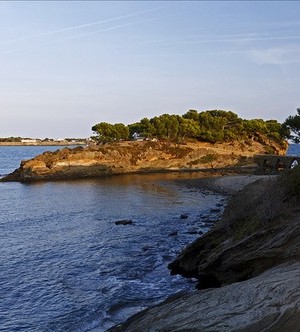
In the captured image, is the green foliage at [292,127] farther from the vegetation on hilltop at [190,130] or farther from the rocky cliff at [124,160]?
the vegetation on hilltop at [190,130]

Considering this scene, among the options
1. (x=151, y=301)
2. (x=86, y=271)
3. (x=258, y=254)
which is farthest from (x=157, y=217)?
(x=258, y=254)

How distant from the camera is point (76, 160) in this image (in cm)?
9331

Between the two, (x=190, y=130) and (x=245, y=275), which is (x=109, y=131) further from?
(x=245, y=275)

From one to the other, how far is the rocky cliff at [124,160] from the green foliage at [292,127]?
52.7 meters

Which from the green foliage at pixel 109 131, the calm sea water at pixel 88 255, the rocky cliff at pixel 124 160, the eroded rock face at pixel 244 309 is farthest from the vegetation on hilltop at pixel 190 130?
the eroded rock face at pixel 244 309

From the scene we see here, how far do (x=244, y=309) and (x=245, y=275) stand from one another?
683cm

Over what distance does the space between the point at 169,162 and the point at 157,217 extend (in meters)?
59.8

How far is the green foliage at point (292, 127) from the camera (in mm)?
46938

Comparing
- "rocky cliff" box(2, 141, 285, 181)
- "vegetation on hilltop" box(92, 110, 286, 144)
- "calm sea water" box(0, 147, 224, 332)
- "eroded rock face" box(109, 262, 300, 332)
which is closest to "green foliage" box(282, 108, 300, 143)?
"calm sea water" box(0, 147, 224, 332)

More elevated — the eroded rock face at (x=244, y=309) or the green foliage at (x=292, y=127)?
the green foliage at (x=292, y=127)

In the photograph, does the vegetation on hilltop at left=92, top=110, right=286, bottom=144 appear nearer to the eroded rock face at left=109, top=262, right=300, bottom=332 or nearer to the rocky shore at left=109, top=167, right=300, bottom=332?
the rocky shore at left=109, top=167, right=300, bottom=332

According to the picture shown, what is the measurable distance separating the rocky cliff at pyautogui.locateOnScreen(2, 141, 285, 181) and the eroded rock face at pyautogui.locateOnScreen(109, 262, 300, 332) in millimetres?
78435

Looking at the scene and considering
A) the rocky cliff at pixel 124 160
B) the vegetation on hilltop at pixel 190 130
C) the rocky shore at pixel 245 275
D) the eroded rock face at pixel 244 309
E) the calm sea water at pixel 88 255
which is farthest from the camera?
the vegetation on hilltop at pixel 190 130

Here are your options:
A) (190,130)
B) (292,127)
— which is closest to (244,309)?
(292,127)
